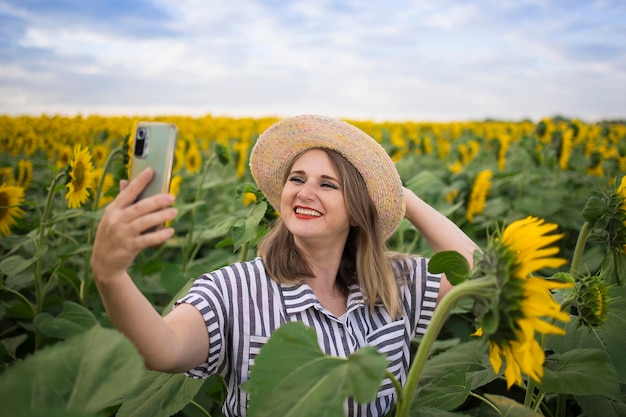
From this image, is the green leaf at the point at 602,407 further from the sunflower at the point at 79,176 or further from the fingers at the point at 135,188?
the sunflower at the point at 79,176

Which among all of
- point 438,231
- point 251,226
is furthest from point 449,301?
point 251,226

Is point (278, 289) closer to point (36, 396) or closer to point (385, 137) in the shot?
point (36, 396)

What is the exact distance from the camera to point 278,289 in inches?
68.3

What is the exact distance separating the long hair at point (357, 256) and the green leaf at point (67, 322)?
940 millimetres

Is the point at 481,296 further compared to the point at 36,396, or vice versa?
the point at 481,296

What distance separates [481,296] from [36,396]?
743 millimetres

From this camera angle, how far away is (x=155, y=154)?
1.04 meters

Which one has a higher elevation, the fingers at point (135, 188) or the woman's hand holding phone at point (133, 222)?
the fingers at point (135, 188)

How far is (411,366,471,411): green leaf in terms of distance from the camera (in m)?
1.44

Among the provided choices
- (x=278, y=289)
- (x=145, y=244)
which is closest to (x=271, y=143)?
(x=278, y=289)

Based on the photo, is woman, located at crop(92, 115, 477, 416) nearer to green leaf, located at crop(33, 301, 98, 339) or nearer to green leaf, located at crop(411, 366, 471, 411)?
green leaf, located at crop(411, 366, 471, 411)

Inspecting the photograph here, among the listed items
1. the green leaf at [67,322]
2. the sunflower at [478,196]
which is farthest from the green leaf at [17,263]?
the sunflower at [478,196]

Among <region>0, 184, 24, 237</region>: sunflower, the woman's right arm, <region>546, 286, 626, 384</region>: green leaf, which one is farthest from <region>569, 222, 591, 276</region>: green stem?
<region>0, 184, 24, 237</region>: sunflower

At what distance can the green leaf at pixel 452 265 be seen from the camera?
125 cm
